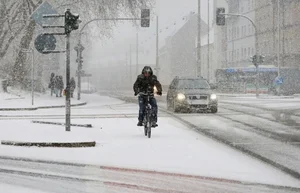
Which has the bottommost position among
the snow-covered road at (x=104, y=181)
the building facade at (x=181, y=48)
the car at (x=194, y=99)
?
the snow-covered road at (x=104, y=181)

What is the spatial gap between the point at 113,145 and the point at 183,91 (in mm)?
11745

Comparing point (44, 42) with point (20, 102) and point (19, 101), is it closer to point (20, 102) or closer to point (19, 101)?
point (20, 102)

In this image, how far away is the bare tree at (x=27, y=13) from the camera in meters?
32.9

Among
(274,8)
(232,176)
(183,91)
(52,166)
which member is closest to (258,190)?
(232,176)

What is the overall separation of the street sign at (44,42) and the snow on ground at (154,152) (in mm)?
1991

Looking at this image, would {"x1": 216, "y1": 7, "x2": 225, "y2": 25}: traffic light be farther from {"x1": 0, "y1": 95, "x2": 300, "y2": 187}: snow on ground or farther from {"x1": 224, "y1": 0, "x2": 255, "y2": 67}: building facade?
{"x1": 224, "y1": 0, "x2": 255, "y2": 67}: building facade

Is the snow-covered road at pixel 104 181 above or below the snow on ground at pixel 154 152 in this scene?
below

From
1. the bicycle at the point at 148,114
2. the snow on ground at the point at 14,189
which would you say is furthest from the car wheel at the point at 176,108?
the snow on ground at the point at 14,189

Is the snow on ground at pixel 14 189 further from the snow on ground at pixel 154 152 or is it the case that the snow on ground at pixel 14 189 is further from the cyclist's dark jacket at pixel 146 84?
the cyclist's dark jacket at pixel 146 84

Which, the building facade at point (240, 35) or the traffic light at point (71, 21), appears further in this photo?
the building facade at point (240, 35)

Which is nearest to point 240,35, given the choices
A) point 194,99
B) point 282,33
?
point 282,33

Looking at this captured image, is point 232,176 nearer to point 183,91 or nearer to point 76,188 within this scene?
point 76,188

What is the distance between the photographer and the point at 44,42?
13.8 meters

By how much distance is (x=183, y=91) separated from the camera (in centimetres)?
2247
